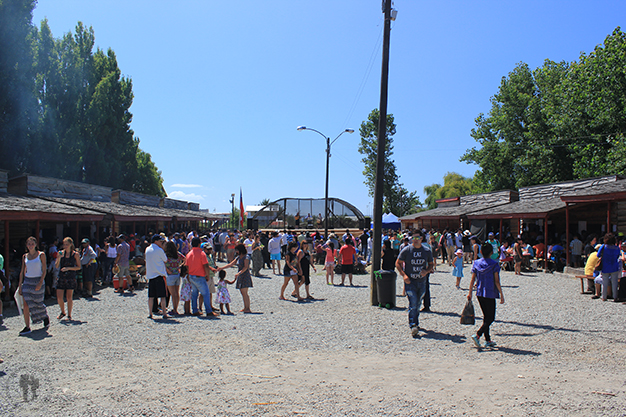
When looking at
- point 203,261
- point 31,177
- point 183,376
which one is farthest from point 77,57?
point 183,376

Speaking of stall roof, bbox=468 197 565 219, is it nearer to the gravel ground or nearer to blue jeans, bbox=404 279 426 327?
the gravel ground

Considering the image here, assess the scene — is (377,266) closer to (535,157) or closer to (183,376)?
(183,376)

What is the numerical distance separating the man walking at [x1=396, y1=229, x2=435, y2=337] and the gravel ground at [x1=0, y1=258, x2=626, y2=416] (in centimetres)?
42

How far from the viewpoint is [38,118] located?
32.2m

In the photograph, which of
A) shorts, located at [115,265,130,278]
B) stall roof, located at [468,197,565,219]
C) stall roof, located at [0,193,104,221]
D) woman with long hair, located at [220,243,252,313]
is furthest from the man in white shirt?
stall roof, located at [468,197,565,219]

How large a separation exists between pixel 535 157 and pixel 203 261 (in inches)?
1408

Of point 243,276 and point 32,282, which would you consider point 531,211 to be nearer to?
point 243,276

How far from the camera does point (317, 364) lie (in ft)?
19.7

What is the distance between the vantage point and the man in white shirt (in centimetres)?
891

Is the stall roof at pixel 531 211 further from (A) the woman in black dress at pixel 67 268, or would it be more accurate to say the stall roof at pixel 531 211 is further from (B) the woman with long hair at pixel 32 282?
(B) the woman with long hair at pixel 32 282

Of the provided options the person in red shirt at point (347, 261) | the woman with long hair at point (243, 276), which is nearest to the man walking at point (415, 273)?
the woman with long hair at point (243, 276)

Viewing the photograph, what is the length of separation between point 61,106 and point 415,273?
3573 cm

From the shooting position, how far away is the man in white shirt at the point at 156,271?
29.2 ft

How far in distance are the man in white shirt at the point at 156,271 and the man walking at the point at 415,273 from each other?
4744mm
